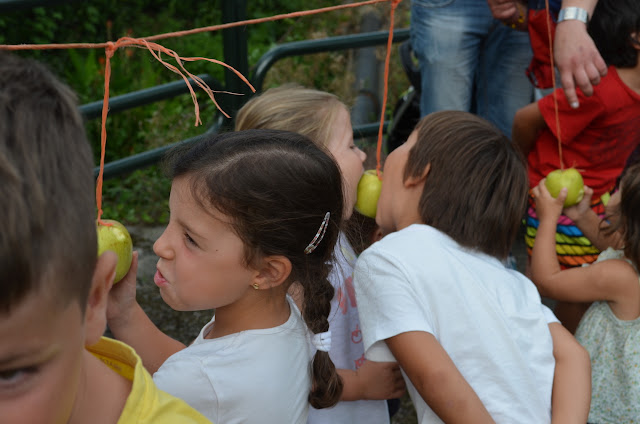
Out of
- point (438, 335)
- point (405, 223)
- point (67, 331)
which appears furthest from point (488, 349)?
point (67, 331)

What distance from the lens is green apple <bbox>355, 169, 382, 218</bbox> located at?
86.7 inches

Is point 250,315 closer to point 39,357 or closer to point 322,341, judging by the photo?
point 322,341

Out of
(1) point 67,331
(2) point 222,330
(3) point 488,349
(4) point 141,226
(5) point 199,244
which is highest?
(1) point 67,331

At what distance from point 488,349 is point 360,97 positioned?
358cm

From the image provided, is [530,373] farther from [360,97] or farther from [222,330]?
[360,97]

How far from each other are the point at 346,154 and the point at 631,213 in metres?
0.88

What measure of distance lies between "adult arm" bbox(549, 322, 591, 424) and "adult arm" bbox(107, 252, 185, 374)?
106cm

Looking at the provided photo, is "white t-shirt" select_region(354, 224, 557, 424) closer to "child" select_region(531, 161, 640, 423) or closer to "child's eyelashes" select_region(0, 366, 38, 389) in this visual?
"child" select_region(531, 161, 640, 423)

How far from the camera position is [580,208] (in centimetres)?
254

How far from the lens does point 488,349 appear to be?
1768 millimetres

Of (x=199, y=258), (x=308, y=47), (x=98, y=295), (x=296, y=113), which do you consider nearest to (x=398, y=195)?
(x=296, y=113)

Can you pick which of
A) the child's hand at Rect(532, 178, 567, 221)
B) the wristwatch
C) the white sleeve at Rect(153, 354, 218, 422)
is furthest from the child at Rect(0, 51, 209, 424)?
the wristwatch

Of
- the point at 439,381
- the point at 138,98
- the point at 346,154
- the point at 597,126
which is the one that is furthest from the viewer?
the point at 138,98

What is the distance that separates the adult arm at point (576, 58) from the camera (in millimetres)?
2268
